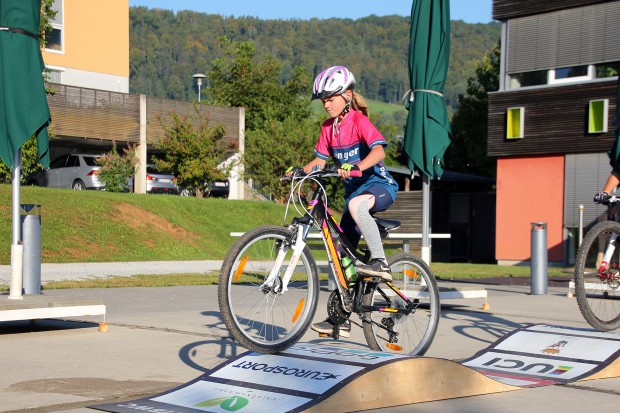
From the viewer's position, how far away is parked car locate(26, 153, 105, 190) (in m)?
35.1

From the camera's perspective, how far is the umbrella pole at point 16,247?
8656 millimetres

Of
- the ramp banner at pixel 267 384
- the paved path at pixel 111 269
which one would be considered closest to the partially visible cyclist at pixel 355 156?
the ramp banner at pixel 267 384

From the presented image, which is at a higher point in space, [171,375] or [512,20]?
[512,20]

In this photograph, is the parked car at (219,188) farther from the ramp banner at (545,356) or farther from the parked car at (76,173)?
the ramp banner at (545,356)

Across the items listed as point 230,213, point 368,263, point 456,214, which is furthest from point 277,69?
point 368,263

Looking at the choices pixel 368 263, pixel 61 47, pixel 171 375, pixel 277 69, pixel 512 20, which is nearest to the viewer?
pixel 171 375

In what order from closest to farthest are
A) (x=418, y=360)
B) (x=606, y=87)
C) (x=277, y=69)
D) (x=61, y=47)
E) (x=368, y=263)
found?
(x=418, y=360)
(x=368, y=263)
(x=606, y=87)
(x=61, y=47)
(x=277, y=69)

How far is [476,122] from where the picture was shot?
206 feet

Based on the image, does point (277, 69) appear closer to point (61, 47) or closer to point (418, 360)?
point (61, 47)

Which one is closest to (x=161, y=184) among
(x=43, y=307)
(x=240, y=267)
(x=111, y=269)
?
(x=111, y=269)

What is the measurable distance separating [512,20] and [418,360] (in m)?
28.7

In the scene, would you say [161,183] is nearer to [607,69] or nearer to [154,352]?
[607,69]

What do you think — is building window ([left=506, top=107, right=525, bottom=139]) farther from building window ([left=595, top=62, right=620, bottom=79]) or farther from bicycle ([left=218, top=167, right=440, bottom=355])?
bicycle ([left=218, top=167, right=440, bottom=355])

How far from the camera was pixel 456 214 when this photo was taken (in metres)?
42.1
